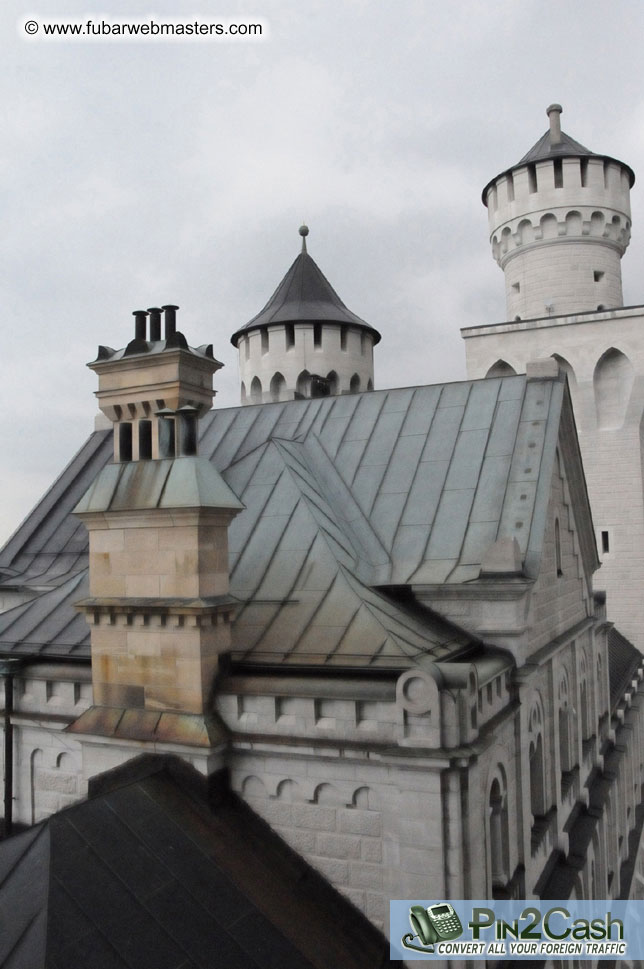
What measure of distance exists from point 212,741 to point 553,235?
109 ft

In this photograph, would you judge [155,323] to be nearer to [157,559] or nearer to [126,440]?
[126,440]

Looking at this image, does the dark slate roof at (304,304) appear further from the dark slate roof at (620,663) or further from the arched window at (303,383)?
the dark slate roof at (620,663)

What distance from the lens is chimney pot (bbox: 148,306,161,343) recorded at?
463 inches

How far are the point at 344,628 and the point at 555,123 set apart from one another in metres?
35.2

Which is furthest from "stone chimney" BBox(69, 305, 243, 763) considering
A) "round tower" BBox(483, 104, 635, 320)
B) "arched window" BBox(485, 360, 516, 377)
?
"round tower" BBox(483, 104, 635, 320)

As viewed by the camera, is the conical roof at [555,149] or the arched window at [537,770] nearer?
the arched window at [537,770]

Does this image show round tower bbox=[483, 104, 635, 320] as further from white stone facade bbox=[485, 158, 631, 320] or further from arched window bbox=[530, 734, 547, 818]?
arched window bbox=[530, 734, 547, 818]

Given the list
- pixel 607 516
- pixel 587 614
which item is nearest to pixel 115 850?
pixel 587 614

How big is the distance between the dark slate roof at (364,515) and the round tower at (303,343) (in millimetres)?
11298

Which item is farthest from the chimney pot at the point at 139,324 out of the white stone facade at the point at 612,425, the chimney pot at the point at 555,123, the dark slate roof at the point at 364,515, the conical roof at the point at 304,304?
the chimney pot at the point at 555,123

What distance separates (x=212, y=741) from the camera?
10047 millimetres

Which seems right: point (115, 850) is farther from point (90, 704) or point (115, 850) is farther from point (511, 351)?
point (511, 351)

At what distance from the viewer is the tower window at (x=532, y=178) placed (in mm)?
37312

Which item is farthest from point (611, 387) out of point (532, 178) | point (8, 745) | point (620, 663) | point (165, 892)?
point (165, 892)
